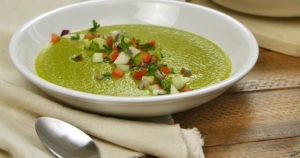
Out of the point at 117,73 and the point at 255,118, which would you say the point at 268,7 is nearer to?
the point at 255,118

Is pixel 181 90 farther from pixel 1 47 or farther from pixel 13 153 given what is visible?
pixel 1 47

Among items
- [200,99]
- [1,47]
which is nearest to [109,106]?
[200,99]

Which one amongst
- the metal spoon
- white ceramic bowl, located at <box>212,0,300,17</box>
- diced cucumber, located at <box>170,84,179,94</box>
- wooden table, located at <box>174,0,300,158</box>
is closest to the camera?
the metal spoon

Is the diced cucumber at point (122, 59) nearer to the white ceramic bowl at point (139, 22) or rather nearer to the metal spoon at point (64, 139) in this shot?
the white ceramic bowl at point (139, 22)

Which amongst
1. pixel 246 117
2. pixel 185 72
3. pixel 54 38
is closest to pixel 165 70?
pixel 185 72

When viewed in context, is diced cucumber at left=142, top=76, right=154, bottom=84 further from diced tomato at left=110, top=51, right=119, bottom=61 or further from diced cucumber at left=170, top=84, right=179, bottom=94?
diced tomato at left=110, top=51, right=119, bottom=61

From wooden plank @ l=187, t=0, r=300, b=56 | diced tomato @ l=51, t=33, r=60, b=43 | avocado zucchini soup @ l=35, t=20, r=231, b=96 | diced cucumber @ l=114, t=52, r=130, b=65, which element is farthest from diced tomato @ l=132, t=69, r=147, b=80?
wooden plank @ l=187, t=0, r=300, b=56

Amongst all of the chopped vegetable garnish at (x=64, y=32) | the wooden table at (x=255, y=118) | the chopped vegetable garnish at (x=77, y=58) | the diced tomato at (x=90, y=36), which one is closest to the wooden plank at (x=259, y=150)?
the wooden table at (x=255, y=118)
